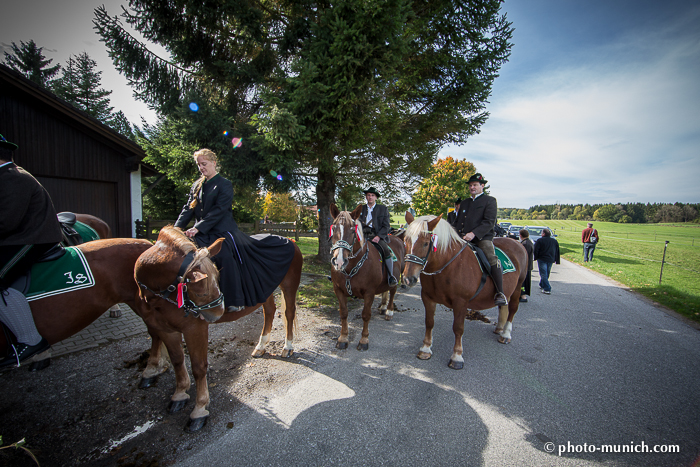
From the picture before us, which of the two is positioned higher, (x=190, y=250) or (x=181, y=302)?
(x=190, y=250)

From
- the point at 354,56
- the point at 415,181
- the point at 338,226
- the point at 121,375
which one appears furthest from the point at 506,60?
the point at 121,375

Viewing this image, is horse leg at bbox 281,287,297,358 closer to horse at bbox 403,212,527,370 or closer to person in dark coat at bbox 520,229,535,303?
horse at bbox 403,212,527,370

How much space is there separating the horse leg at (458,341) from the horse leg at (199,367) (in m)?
3.39

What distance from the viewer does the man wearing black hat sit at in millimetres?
4340

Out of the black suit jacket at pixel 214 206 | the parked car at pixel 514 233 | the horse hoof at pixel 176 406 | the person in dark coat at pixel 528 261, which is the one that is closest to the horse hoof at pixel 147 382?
the horse hoof at pixel 176 406

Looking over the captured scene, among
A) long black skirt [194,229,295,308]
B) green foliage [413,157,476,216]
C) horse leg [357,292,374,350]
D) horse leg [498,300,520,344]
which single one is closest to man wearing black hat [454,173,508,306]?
horse leg [498,300,520,344]

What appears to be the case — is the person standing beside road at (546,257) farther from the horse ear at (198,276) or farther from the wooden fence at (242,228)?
the wooden fence at (242,228)

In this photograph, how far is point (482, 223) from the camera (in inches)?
176

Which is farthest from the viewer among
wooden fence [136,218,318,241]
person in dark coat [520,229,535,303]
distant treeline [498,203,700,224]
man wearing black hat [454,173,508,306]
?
distant treeline [498,203,700,224]

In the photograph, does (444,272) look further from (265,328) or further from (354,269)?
(265,328)

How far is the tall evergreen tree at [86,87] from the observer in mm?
24234

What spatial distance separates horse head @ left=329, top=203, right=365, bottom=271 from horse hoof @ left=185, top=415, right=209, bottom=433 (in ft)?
7.69

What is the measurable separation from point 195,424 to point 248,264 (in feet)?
5.75

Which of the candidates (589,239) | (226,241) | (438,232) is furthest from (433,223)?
(589,239)
